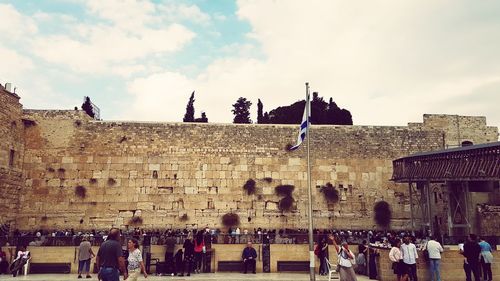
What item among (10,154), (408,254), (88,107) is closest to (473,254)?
(408,254)

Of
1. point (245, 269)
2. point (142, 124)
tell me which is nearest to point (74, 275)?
point (245, 269)

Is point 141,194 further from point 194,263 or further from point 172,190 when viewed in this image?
point 194,263

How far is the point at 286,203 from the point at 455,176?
825 centimetres

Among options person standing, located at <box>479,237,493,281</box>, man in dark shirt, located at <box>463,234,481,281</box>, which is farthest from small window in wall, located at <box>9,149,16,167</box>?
person standing, located at <box>479,237,493,281</box>

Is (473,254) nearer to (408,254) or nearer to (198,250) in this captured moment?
(408,254)

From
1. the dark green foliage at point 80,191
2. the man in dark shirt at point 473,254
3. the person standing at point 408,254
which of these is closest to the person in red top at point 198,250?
the person standing at point 408,254

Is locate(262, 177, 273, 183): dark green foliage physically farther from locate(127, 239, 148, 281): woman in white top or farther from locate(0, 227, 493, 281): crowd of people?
locate(127, 239, 148, 281): woman in white top

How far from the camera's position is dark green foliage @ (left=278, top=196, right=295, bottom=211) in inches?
846

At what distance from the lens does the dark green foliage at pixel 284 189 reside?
21688 millimetres

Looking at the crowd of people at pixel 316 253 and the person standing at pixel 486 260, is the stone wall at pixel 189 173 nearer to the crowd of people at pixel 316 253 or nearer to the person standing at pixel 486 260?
the crowd of people at pixel 316 253

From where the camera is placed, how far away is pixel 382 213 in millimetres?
22047

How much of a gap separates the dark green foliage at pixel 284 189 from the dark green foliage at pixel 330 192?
1692 mm

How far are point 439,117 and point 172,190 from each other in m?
15.6

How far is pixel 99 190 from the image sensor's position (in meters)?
21.0
